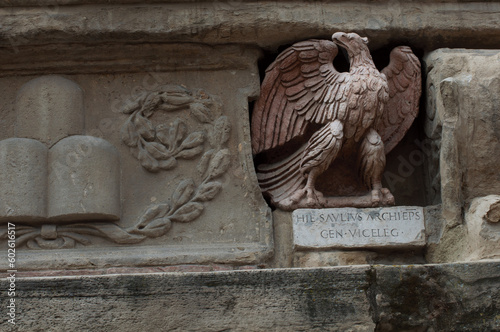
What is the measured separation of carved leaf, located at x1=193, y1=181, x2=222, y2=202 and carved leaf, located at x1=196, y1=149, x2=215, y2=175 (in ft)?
0.24

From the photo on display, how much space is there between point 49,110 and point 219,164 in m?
0.80

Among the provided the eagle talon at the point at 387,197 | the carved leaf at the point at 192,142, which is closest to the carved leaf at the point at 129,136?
the carved leaf at the point at 192,142

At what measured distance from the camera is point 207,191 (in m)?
3.96

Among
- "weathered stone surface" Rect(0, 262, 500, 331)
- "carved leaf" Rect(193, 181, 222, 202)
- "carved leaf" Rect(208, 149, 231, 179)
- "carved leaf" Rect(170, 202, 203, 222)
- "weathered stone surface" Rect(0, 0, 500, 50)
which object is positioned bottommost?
"weathered stone surface" Rect(0, 262, 500, 331)

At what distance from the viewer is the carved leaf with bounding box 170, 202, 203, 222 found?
154 inches

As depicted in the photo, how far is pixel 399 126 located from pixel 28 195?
1.71m

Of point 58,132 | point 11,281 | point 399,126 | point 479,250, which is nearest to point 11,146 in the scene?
point 58,132

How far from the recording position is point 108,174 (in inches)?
154

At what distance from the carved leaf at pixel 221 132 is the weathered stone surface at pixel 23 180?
2.48 feet

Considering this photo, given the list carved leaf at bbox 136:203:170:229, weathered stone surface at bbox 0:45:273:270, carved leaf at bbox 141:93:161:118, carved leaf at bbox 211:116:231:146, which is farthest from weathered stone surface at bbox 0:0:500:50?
carved leaf at bbox 136:203:170:229

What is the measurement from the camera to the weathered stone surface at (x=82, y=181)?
382 centimetres

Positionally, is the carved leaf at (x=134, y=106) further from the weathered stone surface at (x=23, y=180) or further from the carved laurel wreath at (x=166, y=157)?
the weathered stone surface at (x=23, y=180)

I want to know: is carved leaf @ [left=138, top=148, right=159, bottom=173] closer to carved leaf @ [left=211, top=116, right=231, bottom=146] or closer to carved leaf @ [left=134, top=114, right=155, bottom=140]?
carved leaf @ [left=134, top=114, right=155, bottom=140]

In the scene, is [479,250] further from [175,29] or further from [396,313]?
[175,29]
